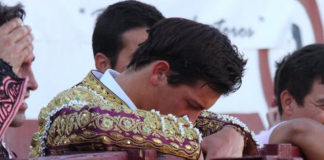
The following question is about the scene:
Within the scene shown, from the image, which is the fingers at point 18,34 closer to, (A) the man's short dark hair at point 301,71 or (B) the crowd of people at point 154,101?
(B) the crowd of people at point 154,101

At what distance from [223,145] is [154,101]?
26cm

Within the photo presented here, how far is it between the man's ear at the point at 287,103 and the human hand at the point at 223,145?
96cm

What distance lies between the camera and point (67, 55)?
4.74 metres

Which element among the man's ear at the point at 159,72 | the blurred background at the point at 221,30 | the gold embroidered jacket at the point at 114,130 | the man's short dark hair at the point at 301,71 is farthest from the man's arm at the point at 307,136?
the blurred background at the point at 221,30

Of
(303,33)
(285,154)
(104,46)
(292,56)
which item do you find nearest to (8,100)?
(285,154)

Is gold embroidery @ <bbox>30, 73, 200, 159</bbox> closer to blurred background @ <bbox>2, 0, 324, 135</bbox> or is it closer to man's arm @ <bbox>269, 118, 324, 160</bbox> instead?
man's arm @ <bbox>269, 118, 324, 160</bbox>

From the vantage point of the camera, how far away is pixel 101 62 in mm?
3377

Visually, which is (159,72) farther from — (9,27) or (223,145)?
(9,27)

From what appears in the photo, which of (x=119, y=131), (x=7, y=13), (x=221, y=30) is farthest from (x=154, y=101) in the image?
(x=221, y=30)

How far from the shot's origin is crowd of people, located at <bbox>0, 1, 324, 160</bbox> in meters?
2.14

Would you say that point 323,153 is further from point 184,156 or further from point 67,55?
point 67,55

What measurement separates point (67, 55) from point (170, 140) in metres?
2.64

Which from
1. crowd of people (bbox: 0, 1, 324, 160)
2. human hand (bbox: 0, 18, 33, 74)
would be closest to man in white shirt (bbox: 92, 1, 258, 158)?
crowd of people (bbox: 0, 1, 324, 160)

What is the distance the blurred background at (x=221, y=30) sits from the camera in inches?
182
